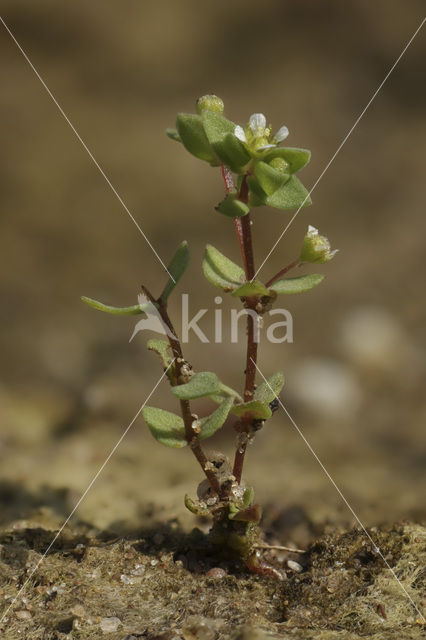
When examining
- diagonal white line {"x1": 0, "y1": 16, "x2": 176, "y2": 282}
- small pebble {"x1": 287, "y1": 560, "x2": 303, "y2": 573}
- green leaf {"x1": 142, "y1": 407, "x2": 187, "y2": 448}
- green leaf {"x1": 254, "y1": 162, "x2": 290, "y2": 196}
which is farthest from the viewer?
diagonal white line {"x1": 0, "y1": 16, "x2": 176, "y2": 282}

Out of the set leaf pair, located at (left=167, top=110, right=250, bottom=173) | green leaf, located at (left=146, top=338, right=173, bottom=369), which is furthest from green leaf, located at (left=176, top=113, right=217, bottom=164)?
green leaf, located at (left=146, top=338, right=173, bottom=369)

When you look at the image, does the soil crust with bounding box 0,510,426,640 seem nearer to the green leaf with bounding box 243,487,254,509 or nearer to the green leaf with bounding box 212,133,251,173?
the green leaf with bounding box 243,487,254,509

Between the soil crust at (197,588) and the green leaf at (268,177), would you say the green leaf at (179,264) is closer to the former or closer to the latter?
the green leaf at (268,177)

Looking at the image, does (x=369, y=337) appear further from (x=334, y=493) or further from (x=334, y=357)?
(x=334, y=493)

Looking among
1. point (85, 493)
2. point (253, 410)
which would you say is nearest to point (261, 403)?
point (253, 410)

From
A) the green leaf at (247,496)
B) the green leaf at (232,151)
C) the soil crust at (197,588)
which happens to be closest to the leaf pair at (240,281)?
the green leaf at (232,151)

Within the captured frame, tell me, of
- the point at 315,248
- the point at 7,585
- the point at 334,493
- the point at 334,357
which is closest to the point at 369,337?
the point at 334,357
